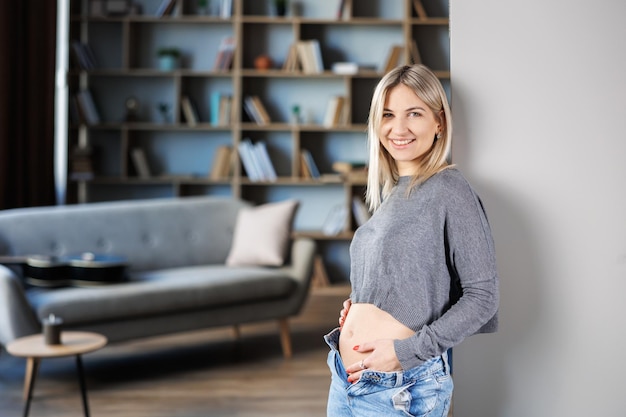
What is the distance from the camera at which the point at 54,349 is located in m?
2.89

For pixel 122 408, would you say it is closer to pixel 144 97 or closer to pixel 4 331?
pixel 4 331

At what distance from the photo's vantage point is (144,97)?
247 inches

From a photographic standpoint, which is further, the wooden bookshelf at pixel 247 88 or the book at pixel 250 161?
the wooden bookshelf at pixel 247 88

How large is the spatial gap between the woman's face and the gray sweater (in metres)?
0.06

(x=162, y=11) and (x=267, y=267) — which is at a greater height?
(x=162, y=11)

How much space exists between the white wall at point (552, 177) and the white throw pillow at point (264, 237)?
2.83 meters

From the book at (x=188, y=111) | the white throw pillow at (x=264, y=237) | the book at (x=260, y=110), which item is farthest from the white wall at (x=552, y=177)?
the book at (x=188, y=111)

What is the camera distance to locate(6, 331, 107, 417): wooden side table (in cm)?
285

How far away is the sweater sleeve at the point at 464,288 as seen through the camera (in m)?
1.31

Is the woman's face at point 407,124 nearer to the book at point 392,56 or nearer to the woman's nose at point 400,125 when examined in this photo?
the woman's nose at point 400,125

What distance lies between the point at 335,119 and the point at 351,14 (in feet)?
2.96

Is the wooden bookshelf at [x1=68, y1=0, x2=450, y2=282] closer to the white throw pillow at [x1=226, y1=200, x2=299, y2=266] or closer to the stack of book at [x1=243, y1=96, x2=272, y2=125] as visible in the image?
the stack of book at [x1=243, y1=96, x2=272, y2=125]

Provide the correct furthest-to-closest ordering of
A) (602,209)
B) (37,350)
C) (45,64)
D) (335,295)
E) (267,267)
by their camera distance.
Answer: (335,295)
(45,64)
(267,267)
(37,350)
(602,209)

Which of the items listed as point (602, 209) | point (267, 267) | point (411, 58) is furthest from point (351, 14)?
point (602, 209)
